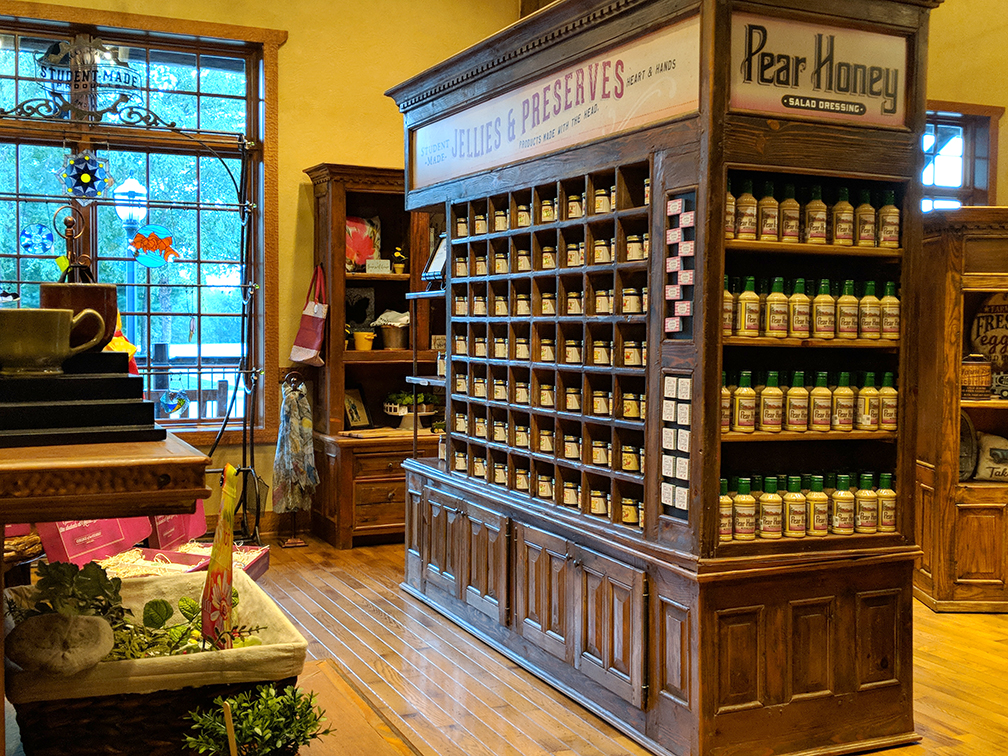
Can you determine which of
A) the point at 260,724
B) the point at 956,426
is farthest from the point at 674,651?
the point at 956,426

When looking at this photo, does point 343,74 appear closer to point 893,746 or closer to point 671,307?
point 671,307

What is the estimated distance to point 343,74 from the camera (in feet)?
24.5

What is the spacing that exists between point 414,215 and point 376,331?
37.1 inches

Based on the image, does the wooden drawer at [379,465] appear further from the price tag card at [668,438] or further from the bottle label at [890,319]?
the bottle label at [890,319]

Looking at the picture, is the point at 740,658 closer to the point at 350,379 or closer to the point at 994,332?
the point at 994,332

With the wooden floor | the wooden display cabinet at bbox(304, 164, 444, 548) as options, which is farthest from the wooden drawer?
the wooden floor

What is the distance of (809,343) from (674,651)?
1.22 meters

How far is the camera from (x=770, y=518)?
3.53 meters

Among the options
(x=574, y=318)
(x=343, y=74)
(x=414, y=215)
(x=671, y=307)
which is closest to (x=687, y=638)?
(x=671, y=307)

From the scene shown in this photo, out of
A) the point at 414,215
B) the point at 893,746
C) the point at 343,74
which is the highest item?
the point at 343,74

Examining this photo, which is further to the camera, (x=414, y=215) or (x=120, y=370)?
(x=414, y=215)

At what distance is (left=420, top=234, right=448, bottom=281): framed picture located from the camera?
552cm

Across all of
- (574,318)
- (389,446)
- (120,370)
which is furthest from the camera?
(389,446)

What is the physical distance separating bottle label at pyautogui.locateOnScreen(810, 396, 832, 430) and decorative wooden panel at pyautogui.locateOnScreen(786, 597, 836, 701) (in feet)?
2.08
